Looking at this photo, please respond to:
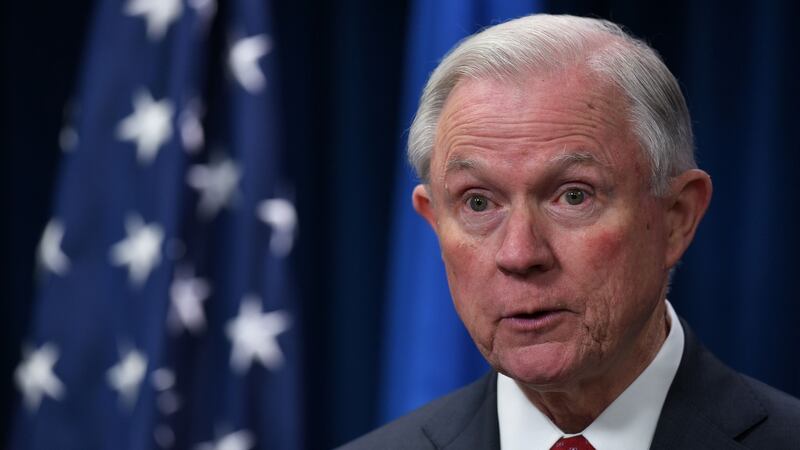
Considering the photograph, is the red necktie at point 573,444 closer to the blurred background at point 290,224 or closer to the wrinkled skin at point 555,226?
the wrinkled skin at point 555,226

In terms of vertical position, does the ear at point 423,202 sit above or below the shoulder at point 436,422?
above

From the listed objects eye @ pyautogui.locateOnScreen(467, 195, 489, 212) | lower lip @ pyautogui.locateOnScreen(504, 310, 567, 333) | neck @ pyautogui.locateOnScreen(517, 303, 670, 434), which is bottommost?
neck @ pyautogui.locateOnScreen(517, 303, 670, 434)

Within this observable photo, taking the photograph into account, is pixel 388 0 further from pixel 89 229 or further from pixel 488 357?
pixel 488 357

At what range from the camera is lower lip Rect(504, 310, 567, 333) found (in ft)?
6.76

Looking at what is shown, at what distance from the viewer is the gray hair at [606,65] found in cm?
208

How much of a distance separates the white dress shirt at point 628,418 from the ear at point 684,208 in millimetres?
183

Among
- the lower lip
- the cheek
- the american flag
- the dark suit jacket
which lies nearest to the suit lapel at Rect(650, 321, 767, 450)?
the dark suit jacket

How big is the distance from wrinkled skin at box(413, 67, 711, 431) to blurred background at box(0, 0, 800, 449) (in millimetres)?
929

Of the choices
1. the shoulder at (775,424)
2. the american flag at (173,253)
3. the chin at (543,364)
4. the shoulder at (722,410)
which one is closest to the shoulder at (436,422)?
the chin at (543,364)

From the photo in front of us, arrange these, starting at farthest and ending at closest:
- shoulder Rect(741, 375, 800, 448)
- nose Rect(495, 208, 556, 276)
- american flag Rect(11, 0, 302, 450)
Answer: american flag Rect(11, 0, 302, 450), shoulder Rect(741, 375, 800, 448), nose Rect(495, 208, 556, 276)

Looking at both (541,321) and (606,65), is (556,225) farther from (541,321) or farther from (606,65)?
(606,65)

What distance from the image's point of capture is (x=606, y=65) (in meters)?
2.09

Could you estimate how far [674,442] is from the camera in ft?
6.97

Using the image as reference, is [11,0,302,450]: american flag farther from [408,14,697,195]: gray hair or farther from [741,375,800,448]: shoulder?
[741,375,800,448]: shoulder
